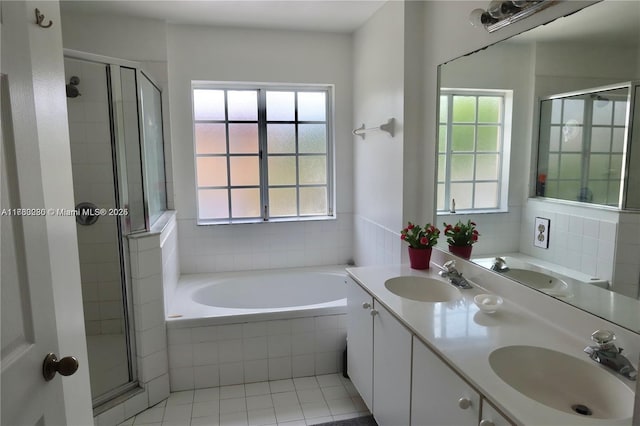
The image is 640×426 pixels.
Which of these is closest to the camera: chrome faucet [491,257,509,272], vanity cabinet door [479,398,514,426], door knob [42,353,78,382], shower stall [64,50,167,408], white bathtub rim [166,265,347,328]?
door knob [42,353,78,382]

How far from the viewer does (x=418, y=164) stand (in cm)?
266

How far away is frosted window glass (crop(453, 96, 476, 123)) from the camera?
2191mm

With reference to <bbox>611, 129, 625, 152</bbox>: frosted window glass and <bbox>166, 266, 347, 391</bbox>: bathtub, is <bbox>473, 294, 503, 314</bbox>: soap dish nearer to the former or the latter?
<bbox>611, 129, 625, 152</bbox>: frosted window glass

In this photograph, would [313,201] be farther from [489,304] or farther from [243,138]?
[489,304]

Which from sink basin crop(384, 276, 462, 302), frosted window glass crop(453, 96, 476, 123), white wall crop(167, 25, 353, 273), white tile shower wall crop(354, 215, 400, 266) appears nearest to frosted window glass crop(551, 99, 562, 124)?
frosted window glass crop(453, 96, 476, 123)

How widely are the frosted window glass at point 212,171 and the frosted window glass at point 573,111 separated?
2734mm

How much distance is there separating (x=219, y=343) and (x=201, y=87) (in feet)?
7.05

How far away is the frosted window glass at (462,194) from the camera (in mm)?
2258

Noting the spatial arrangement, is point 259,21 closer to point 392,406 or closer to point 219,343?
point 219,343

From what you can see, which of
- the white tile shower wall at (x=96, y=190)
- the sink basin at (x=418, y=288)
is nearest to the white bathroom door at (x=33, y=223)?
the white tile shower wall at (x=96, y=190)

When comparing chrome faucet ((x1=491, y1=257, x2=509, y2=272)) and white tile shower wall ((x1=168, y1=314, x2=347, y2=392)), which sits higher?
chrome faucet ((x1=491, y1=257, x2=509, y2=272))

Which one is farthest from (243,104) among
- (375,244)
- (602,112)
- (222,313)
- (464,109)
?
(602,112)

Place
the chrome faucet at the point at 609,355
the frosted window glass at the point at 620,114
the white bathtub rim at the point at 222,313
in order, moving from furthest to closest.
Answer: the white bathtub rim at the point at 222,313 → the frosted window glass at the point at 620,114 → the chrome faucet at the point at 609,355

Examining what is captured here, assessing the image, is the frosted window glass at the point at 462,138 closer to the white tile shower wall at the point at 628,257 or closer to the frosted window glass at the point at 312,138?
the white tile shower wall at the point at 628,257
